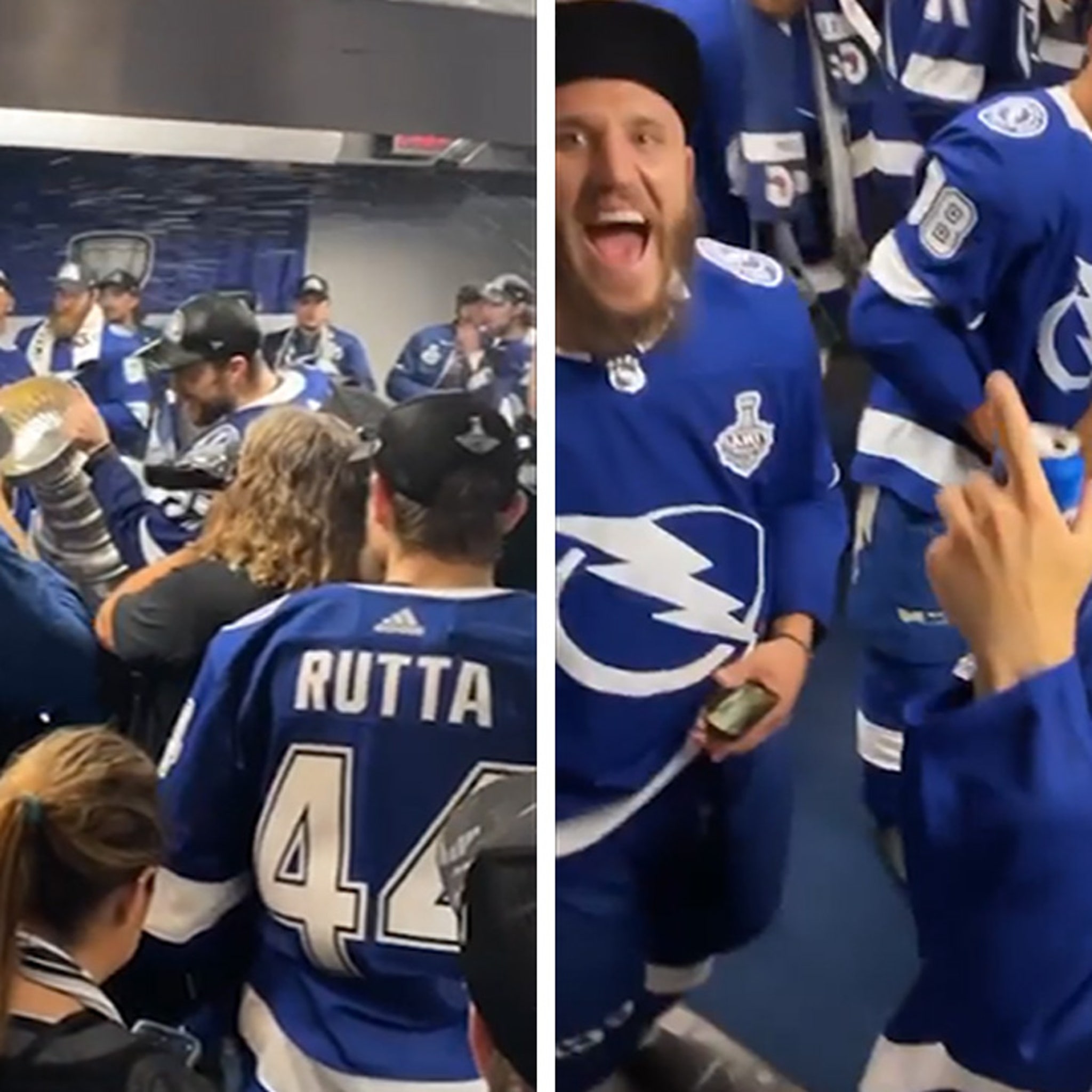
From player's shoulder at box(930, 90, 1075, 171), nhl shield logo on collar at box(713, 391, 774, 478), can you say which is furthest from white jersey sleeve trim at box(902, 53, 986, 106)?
nhl shield logo on collar at box(713, 391, 774, 478)

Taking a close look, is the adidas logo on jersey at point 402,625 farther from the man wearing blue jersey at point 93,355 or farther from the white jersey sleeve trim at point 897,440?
the white jersey sleeve trim at point 897,440

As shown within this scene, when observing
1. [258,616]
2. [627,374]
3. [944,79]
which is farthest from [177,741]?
[944,79]

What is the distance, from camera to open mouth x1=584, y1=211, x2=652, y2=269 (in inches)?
52.0

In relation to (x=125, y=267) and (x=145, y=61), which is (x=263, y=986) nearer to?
(x=125, y=267)

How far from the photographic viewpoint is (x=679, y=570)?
1.33 meters

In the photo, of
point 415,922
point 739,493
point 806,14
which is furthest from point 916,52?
point 415,922

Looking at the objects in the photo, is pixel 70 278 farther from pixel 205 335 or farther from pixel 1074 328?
pixel 1074 328

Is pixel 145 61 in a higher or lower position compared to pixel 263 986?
higher

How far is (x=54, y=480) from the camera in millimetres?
1255

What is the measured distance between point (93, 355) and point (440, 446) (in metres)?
0.26

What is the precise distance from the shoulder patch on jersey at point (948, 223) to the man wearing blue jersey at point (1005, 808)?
0.11m

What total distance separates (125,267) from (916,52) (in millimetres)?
605

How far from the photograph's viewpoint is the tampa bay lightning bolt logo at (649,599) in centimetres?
132

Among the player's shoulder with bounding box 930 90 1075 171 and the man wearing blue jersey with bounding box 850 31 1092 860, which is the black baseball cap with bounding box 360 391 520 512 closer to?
the man wearing blue jersey with bounding box 850 31 1092 860
